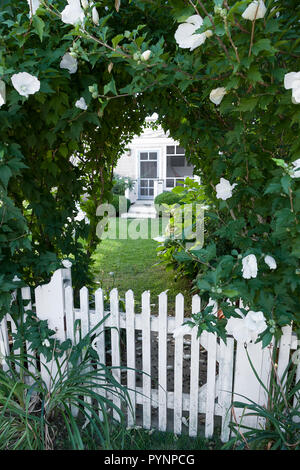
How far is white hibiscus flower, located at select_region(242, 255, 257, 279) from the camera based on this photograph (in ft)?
4.51

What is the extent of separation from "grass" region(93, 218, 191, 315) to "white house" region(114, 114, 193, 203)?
5.02 metres

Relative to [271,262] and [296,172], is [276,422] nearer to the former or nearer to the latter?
[271,262]

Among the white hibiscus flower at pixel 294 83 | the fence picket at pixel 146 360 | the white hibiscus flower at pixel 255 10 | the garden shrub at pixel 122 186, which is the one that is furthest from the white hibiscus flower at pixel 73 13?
the garden shrub at pixel 122 186

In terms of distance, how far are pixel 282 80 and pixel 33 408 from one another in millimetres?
1979

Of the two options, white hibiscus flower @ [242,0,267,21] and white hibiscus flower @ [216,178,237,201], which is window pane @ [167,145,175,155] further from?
white hibiscus flower @ [242,0,267,21]

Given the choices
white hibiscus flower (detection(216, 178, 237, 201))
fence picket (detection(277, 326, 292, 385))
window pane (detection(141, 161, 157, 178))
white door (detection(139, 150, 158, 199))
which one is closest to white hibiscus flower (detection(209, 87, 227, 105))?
white hibiscus flower (detection(216, 178, 237, 201))

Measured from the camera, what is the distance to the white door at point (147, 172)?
12.8 meters

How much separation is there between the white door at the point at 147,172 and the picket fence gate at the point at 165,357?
10.9 m

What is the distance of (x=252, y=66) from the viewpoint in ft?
3.91

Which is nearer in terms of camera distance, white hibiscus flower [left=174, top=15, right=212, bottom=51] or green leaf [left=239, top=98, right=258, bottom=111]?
white hibiscus flower [left=174, top=15, right=212, bottom=51]

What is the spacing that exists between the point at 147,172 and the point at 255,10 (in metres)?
12.0

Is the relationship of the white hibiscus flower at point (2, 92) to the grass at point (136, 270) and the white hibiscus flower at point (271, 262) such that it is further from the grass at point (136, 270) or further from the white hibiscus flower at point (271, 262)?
the grass at point (136, 270)
